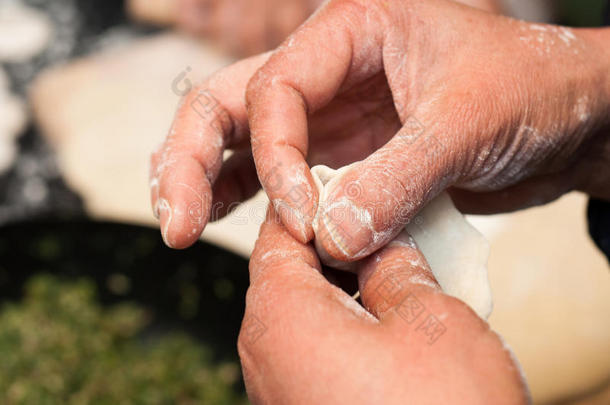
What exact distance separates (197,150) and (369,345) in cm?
45

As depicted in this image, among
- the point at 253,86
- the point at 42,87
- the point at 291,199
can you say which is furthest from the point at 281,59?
the point at 42,87

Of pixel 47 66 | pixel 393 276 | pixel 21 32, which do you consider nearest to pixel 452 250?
pixel 393 276

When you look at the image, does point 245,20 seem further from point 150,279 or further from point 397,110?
point 397,110

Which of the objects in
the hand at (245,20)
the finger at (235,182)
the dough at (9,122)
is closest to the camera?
the finger at (235,182)

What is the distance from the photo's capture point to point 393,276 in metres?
0.67

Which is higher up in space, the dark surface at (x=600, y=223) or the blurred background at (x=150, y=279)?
the dark surface at (x=600, y=223)

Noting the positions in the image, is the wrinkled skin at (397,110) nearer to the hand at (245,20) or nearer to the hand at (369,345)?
the hand at (369,345)

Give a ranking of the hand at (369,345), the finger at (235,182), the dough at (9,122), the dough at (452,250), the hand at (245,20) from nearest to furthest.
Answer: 1. the hand at (369,345)
2. the dough at (452,250)
3. the finger at (235,182)
4. the hand at (245,20)
5. the dough at (9,122)

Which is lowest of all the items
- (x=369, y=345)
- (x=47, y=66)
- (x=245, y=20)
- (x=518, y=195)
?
(x=47, y=66)

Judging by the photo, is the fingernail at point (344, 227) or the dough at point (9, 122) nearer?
the fingernail at point (344, 227)

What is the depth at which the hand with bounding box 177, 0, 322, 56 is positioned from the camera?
1.82 meters

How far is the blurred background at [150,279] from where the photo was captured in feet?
4.42

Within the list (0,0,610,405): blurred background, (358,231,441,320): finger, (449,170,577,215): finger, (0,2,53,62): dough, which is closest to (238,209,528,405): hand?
(358,231,441,320): finger

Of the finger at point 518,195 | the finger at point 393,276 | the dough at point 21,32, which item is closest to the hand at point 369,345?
the finger at point 393,276
